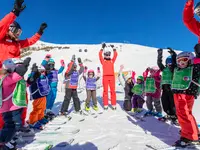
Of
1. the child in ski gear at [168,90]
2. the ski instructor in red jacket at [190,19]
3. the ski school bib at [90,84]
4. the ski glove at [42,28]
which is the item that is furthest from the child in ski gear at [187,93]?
the ski school bib at [90,84]

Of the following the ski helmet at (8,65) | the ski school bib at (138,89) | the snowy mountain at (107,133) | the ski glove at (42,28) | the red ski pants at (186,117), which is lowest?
the snowy mountain at (107,133)

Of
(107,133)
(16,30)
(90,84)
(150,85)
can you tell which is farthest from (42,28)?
(150,85)

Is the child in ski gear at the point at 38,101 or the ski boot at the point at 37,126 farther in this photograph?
the child in ski gear at the point at 38,101

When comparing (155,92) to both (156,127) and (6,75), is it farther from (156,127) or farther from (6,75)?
(6,75)

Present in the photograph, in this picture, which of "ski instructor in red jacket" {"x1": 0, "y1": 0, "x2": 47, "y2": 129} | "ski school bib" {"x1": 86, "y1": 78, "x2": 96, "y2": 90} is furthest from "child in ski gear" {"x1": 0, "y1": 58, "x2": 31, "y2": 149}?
"ski school bib" {"x1": 86, "y1": 78, "x2": 96, "y2": 90}

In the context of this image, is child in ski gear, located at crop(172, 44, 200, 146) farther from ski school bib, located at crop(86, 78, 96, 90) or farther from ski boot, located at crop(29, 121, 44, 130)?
ski school bib, located at crop(86, 78, 96, 90)

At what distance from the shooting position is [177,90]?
3.77 metres

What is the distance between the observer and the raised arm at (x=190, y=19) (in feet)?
10.8

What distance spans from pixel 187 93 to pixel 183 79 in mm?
248

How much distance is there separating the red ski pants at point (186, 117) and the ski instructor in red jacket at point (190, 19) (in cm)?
109

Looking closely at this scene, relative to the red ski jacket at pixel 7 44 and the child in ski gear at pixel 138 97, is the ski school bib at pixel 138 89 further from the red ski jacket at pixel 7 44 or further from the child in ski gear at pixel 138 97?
the red ski jacket at pixel 7 44

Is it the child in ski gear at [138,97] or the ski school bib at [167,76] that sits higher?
the ski school bib at [167,76]

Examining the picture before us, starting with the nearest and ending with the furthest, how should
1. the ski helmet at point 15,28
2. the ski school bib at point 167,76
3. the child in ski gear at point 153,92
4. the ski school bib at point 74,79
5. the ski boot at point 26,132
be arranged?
the ski helmet at point 15,28 → the ski boot at point 26,132 → the ski school bib at point 167,76 → the child in ski gear at point 153,92 → the ski school bib at point 74,79

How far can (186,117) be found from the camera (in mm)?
3586
